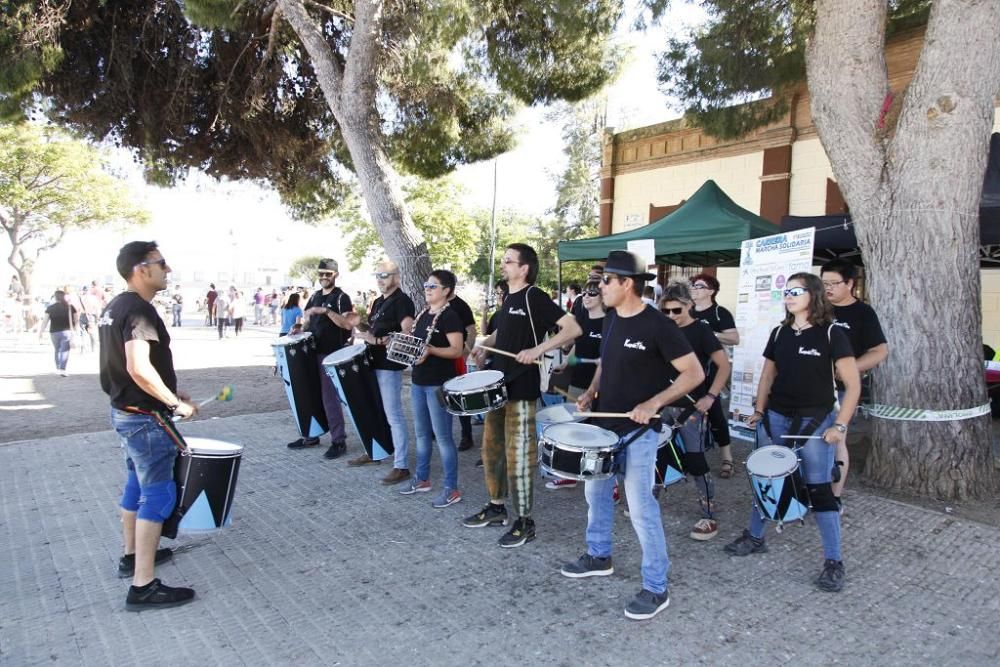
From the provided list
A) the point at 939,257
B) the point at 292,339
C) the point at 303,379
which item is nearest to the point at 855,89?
the point at 939,257

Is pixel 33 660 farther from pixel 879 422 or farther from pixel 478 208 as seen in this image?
pixel 478 208

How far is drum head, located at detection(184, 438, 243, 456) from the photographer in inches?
141

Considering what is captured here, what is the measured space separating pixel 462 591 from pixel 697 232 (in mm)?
5998

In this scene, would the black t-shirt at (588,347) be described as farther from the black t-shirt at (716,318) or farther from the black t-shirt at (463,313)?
the black t-shirt at (463,313)

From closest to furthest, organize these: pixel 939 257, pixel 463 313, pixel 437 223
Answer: pixel 939 257
pixel 463 313
pixel 437 223

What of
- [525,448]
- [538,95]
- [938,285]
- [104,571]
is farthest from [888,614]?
[538,95]

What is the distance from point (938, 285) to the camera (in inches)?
203

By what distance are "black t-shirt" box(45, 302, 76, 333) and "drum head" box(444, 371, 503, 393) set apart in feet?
→ 36.0

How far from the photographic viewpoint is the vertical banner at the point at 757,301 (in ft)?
20.9

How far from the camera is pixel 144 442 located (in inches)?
135

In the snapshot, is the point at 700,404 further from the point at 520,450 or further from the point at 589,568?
the point at 589,568

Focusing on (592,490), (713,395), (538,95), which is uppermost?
(538,95)

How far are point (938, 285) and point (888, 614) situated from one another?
2.89 m

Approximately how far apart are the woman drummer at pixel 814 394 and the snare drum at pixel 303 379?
418 cm
